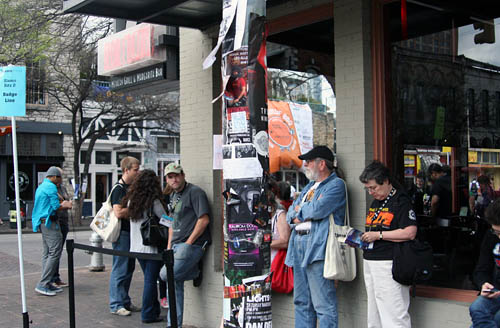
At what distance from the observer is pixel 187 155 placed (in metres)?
7.52

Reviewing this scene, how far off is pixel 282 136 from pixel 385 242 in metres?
2.99

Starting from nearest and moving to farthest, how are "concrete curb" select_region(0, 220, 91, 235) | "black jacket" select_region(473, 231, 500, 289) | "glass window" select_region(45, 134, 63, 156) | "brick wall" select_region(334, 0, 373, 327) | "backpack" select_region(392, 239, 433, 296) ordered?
"black jacket" select_region(473, 231, 500, 289), "backpack" select_region(392, 239, 433, 296), "brick wall" select_region(334, 0, 373, 327), "concrete curb" select_region(0, 220, 91, 235), "glass window" select_region(45, 134, 63, 156)

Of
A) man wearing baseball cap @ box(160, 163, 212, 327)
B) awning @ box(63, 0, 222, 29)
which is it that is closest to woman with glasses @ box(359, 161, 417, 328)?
man wearing baseball cap @ box(160, 163, 212, 327)

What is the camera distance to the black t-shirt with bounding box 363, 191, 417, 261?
15.8ft

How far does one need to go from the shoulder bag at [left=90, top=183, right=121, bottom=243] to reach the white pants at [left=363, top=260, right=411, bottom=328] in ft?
13.3

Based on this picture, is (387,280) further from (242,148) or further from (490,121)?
(490,121)

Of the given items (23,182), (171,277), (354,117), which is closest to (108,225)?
(171,277)

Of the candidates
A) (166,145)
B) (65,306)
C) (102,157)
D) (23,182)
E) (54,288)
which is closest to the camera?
(65,306)

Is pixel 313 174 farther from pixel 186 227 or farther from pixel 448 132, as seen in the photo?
pixel 448 132

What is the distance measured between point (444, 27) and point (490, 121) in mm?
1578

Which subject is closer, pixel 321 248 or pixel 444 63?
pixel 321 248

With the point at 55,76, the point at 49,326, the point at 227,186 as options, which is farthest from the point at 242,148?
the point at 55,76

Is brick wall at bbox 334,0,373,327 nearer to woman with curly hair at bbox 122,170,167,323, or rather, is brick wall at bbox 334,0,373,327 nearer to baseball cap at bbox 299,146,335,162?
baseball cap at bbox 299,146,335,162

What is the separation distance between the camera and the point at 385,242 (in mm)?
4867
